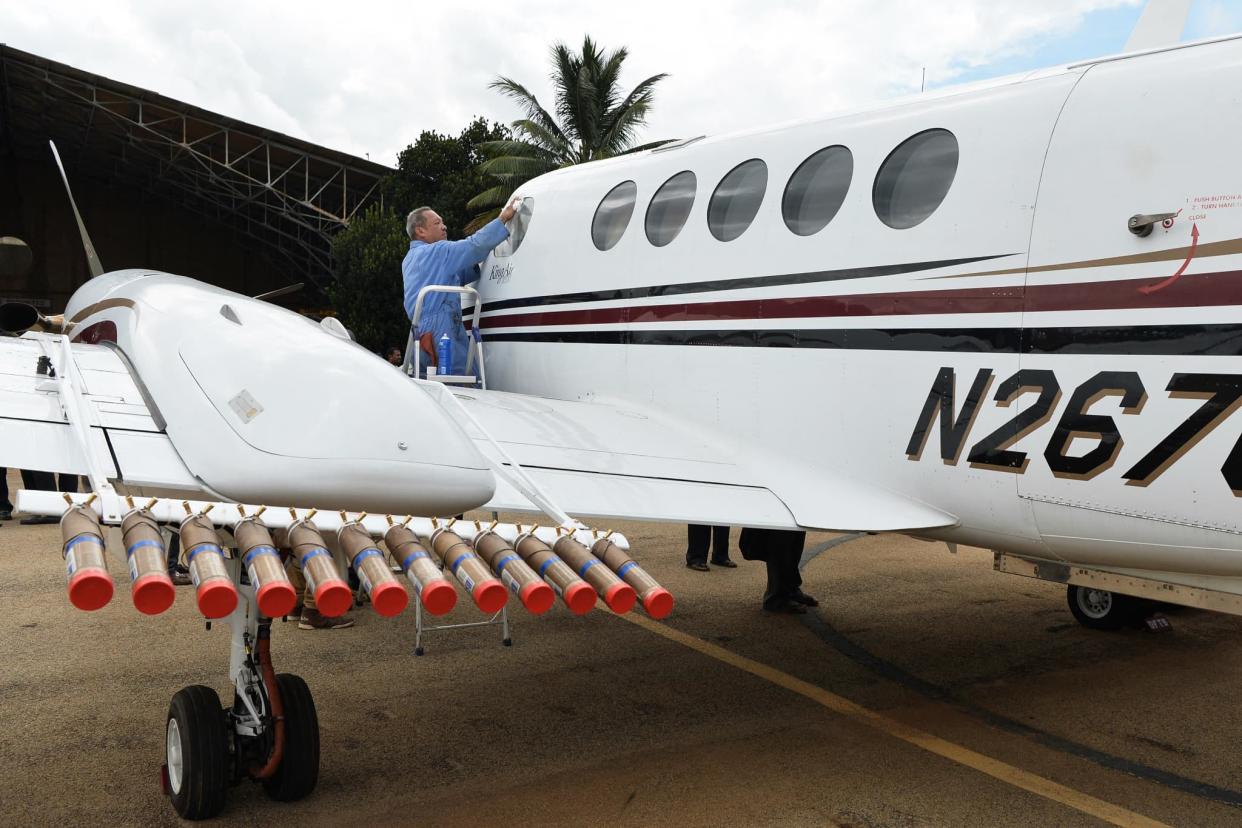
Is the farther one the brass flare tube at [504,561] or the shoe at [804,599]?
the shoe at [804,599]

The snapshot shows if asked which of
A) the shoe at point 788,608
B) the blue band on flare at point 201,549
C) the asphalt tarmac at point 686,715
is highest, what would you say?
the blue band on flare at point 201,549

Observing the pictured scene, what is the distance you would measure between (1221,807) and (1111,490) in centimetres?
167

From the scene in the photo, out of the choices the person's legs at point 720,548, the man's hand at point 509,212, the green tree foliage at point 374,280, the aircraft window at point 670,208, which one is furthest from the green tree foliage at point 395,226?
the aircraft window at point 670,208

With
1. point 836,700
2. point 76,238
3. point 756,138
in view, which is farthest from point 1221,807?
point 76,238

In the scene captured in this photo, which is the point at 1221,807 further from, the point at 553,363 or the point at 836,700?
the point at 553,363

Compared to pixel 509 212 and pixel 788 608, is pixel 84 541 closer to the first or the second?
pixel 509 212

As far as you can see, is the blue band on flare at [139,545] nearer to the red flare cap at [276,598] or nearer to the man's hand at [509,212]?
the red flare cap at [276,598]

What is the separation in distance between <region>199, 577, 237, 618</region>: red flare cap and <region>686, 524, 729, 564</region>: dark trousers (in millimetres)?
6801

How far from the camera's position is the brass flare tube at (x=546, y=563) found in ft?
10.3

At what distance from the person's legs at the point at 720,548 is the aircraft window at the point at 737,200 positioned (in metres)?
4.63

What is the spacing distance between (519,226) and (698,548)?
3827 millimetres

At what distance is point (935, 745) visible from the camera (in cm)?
495

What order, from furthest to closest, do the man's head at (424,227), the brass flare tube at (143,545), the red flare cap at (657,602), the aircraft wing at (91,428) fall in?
the man's head at (424,227)
the aircraft wing at (91,428)
the red flare cap at (657,602)
the brass flare tube at (143,545)

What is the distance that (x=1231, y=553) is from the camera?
362 centimetres
